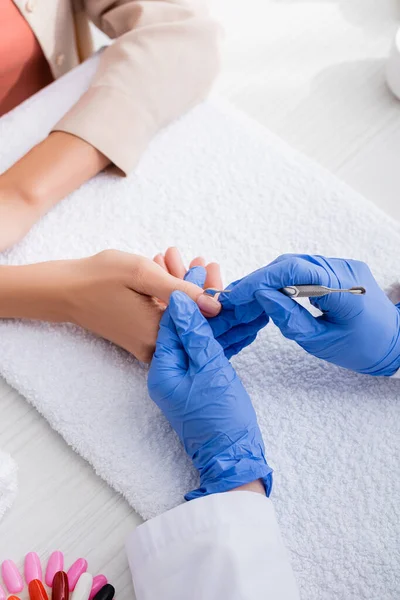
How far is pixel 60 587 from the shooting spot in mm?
738

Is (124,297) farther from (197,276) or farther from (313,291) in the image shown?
(313,291)

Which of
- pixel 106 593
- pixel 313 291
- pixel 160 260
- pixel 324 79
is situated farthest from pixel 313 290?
pixel 324 79

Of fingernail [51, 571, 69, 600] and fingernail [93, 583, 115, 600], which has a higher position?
fingernail [51, 571, 69, 600]

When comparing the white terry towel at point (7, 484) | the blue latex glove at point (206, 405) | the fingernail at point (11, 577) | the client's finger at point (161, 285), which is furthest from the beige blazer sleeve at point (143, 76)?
the fingernail at point (11, 577)

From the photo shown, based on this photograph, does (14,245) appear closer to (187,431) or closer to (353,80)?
(187,431)

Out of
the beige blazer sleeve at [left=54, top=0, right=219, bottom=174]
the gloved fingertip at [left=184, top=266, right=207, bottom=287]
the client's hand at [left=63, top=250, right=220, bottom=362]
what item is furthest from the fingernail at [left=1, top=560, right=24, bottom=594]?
the beige blazer sleeve at [left=54, top=0, right=219, bottom=174]

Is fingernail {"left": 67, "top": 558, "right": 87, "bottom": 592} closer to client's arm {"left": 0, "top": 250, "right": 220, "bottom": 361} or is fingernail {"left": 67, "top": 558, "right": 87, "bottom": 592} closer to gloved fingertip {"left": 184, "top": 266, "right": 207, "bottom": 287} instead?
client's arm {"left": 0, "top": 250, "right": 220, "bottom": 361}

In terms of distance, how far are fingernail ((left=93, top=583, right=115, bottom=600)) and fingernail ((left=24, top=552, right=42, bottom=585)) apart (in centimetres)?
8

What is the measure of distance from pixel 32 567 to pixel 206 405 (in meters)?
0.28

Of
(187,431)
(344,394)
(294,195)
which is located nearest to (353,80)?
(294,195)

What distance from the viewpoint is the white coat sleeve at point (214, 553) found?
0.72m

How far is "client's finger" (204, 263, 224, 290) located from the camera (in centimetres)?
90

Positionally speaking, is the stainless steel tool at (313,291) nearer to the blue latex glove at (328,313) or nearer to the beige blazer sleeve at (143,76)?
the blue latex glove at (328,313)

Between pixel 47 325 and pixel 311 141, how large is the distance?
65cm
